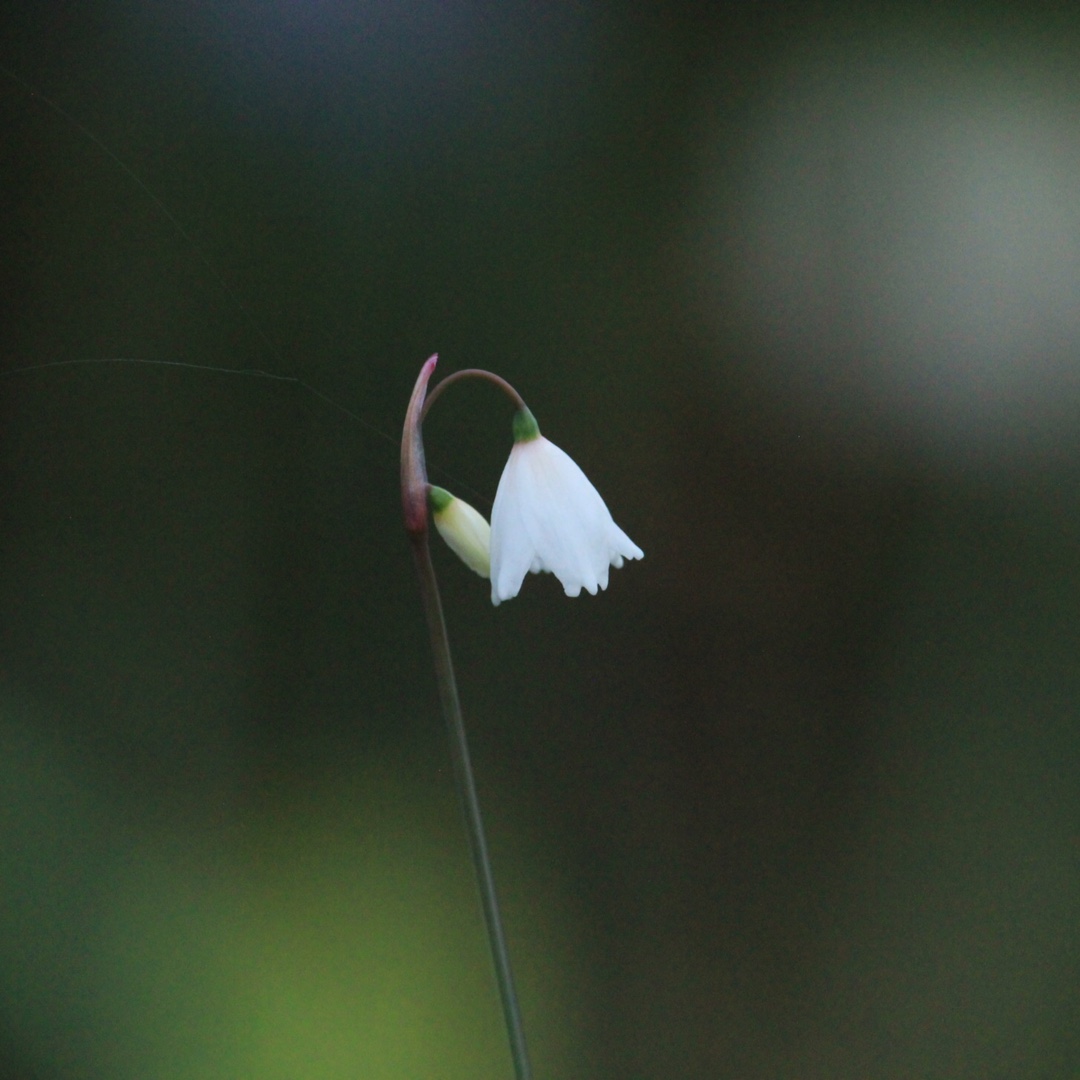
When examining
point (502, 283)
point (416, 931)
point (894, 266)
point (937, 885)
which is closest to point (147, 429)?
point (502, 283)

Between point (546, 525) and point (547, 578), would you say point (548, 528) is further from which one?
point (547, 578)

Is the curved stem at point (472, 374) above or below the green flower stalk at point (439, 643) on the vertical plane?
above

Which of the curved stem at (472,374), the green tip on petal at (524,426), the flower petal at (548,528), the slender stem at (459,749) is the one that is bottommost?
the slender stem at (459,749)

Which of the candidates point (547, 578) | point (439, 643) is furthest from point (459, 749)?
point (547, 578)

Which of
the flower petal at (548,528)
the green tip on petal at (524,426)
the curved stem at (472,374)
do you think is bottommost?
the flower petal at (548,528)

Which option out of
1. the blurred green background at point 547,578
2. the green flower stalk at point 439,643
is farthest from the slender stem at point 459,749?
the blurred green background at point 547,578

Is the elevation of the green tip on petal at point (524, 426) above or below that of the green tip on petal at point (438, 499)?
above

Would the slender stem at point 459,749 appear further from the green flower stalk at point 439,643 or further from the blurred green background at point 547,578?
the blurred green background at point 547,578
